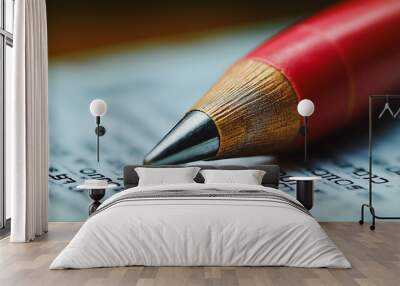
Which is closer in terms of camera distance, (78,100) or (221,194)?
(221,194)

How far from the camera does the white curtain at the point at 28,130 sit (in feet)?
19.5

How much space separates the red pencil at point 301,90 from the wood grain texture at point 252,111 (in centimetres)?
1

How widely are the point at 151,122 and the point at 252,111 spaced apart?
1.30m

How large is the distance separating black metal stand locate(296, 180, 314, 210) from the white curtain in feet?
9.88

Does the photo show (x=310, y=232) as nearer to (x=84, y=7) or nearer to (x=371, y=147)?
(x=371, y=147)

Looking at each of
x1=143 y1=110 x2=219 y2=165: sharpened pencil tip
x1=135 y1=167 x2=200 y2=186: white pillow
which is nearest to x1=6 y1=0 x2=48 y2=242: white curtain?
x1=135 y1=167 x2=200 y2=186: white pillow

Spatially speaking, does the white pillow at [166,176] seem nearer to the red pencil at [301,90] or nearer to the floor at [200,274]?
the red pencil at [301,90]

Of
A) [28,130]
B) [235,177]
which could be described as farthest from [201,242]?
[28,130]

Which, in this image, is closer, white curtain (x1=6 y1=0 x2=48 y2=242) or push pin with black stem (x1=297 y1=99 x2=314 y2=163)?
white curtain (x1=6 y1=0 x2=48 y2=242)

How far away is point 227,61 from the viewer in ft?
24.7

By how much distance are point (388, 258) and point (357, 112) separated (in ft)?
9.37

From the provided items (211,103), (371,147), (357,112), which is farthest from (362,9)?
(211,103)

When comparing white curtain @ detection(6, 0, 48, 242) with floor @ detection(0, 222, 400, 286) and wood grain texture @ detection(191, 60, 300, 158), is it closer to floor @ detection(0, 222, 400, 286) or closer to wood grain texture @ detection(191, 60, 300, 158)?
floor @ detection(0, 222, 400, 286)

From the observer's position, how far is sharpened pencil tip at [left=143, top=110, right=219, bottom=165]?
743cm
